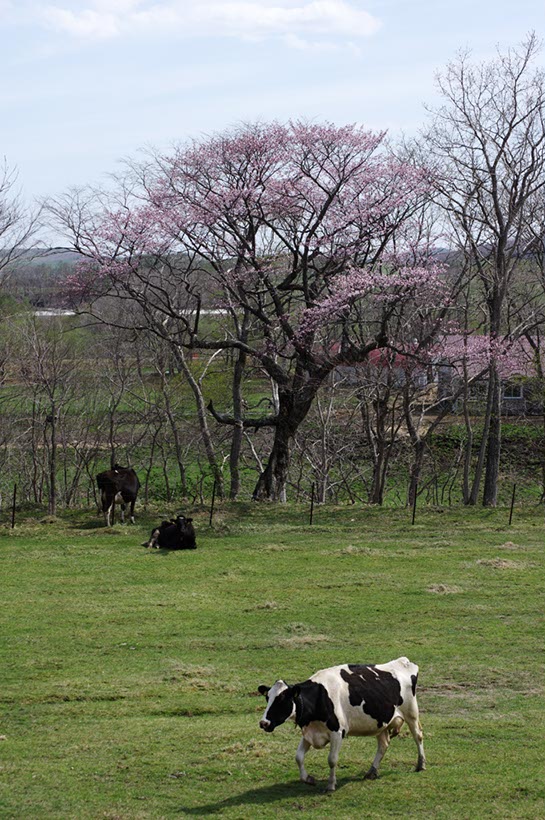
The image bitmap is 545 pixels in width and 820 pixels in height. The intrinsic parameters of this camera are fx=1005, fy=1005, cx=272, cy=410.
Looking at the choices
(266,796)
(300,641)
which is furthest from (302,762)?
(300,641)

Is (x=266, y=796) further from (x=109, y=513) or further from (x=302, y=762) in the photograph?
(x=109, y=513)

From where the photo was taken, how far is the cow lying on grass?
23.7 metres

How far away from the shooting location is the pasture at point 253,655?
32.1 ft

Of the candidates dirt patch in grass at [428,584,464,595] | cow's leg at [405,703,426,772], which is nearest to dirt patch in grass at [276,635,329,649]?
dirt patch in grass at [428,584,464,595]

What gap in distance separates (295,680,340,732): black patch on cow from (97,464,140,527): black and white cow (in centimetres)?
1672

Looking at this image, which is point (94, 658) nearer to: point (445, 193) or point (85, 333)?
point (445, 193)

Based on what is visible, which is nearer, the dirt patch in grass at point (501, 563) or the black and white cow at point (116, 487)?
the dirt patch in grass at point (501, 563)

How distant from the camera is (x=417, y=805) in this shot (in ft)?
30.6

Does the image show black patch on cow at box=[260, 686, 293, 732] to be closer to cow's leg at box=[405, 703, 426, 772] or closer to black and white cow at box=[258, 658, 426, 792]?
black and white cow at box=[258, 658, 426, 792]

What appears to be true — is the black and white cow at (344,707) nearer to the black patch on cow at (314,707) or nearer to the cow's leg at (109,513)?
the black patch on cow at (314,707)

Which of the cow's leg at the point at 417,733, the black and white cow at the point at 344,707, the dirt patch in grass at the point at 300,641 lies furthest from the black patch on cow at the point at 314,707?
the dirt patch in grass at the point at 300,641

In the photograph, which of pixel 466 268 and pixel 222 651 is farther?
pixel 466 268

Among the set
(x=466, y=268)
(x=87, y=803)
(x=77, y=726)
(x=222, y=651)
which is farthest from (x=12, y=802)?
(x=466, y=268)

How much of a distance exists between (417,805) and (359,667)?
4.67ft
